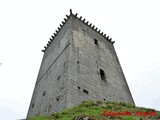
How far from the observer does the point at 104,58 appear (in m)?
19.9

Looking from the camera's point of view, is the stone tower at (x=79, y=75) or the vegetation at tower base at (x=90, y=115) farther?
the stone tower at (x=79, y=75)

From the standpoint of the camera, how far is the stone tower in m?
14.1

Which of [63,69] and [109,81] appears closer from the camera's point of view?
[63,69]

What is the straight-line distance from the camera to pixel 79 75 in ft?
49.8

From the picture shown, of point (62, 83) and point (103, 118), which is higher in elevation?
point (62, 83)

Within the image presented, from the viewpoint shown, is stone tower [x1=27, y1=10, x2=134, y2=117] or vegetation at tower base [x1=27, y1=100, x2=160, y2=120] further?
stone tower [x1=27, y1=10, x2=134, y2=117]

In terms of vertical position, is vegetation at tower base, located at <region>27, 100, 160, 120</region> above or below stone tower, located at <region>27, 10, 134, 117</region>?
below

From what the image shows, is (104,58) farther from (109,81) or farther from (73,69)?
(73,69)

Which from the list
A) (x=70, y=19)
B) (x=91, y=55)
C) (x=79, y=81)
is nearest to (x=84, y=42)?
(x=91, y=55)

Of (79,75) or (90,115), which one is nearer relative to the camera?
(90,115)

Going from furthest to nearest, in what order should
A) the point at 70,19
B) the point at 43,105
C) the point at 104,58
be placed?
1. the point at 70,19
2. the point at 104,58
3. the point at 43,105

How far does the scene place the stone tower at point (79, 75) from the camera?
14102 millimetres

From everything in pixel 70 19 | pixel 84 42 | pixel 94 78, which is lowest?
pixel 94 78

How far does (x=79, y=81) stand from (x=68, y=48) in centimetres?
374
